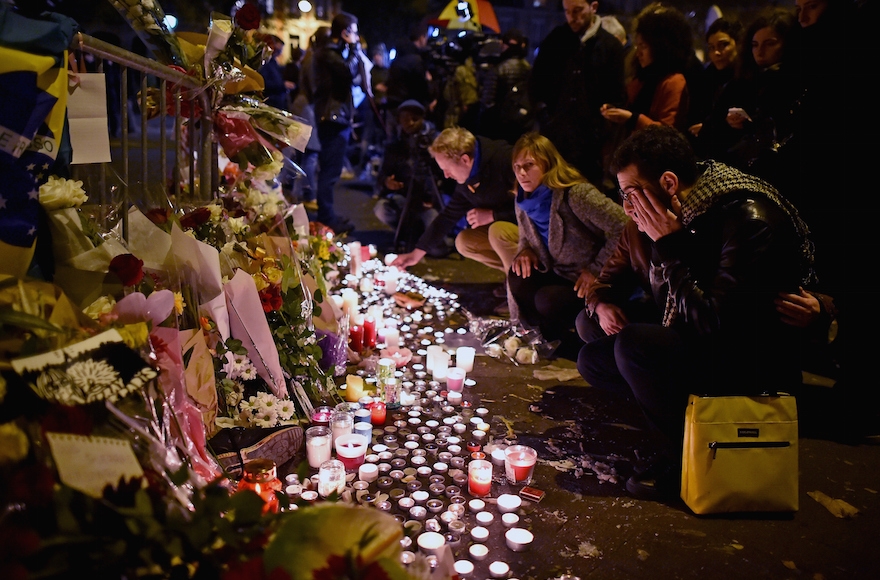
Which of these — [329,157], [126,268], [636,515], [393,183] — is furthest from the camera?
[329,157]

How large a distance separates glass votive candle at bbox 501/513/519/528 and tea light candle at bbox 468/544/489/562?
177 millimetres

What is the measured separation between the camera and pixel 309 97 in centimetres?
756

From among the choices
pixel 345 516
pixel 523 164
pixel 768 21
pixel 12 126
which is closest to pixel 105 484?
pixel 345 516

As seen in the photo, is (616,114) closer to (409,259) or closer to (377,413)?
(409,259)

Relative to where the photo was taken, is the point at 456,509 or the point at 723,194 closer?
the point at 456,509

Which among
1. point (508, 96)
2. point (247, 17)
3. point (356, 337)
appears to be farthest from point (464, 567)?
point (508, 96)

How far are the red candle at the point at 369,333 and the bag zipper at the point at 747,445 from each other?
2056mm

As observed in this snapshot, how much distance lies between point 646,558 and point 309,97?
6574 millimetres

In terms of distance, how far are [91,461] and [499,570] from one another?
1.20 metres

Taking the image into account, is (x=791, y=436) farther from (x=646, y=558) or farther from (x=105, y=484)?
(x=105, y=484)

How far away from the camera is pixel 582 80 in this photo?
4621 mm

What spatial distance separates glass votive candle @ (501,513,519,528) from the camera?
224 centimetres

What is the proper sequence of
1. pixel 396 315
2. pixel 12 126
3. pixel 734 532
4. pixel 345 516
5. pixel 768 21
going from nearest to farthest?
pixel 345 516 < pixel 12 126 < pixel 734 532 < pixel 768 21 < pixel 396 315

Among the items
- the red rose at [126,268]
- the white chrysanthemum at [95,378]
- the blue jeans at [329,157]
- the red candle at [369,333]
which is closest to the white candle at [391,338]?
the red candle at [369,333]
